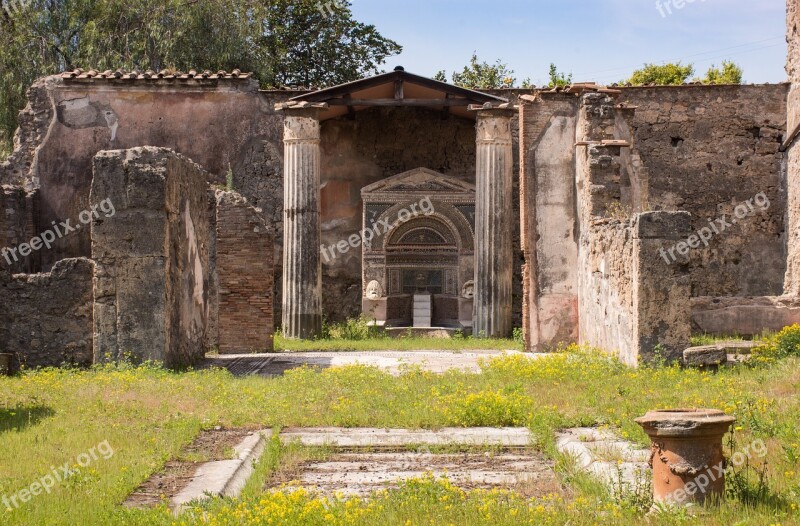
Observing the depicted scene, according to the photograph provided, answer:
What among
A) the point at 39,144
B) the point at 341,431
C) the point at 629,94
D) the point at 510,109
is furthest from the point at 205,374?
the point at 629,94

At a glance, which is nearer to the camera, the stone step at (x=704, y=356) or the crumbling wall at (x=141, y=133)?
the stone step at (x=704, y=356)

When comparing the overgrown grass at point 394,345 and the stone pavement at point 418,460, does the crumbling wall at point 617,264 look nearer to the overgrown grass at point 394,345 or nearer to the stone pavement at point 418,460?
the overgrown grass at point 394,345

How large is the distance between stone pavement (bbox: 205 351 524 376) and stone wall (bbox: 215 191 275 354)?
679 millimetres

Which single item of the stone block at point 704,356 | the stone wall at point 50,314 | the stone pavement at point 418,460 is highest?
the stone wall at point 50,314

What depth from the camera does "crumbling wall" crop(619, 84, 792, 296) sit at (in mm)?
19781

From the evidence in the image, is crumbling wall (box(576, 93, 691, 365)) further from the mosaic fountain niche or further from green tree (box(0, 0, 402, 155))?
green tree (box(0, 0, 402, 155))

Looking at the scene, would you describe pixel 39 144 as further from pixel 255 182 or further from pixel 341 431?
pixel 341 431

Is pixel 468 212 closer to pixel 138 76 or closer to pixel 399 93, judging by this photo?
pixel 399 93

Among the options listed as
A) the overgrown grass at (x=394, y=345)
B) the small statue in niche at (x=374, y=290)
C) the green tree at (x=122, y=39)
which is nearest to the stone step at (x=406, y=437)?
the overgrown grass at (x=394, y=345)

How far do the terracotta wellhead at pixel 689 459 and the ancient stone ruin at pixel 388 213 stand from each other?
531cm

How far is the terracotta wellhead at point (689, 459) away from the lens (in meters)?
5.16

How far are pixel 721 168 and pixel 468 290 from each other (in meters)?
5.40

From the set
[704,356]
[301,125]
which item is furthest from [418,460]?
[301,125]

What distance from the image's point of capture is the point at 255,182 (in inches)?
770
